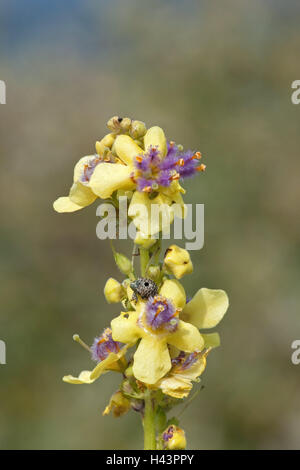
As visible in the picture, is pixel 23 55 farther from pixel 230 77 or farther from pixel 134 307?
pixel 134 307

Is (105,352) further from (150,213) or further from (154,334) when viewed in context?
(150,213)

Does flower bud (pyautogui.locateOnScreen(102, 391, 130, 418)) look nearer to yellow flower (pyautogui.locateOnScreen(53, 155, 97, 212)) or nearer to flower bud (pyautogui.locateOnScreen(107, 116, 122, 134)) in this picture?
yellow flower (pyautogui.locateOnScreen(53, 155, 97, 212))

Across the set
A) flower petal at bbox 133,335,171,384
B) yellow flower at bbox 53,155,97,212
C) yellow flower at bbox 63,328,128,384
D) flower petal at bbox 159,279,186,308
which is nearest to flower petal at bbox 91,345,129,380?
yellow flower at bbox 63,328,128,384

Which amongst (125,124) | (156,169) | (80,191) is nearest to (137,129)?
(125,124)
